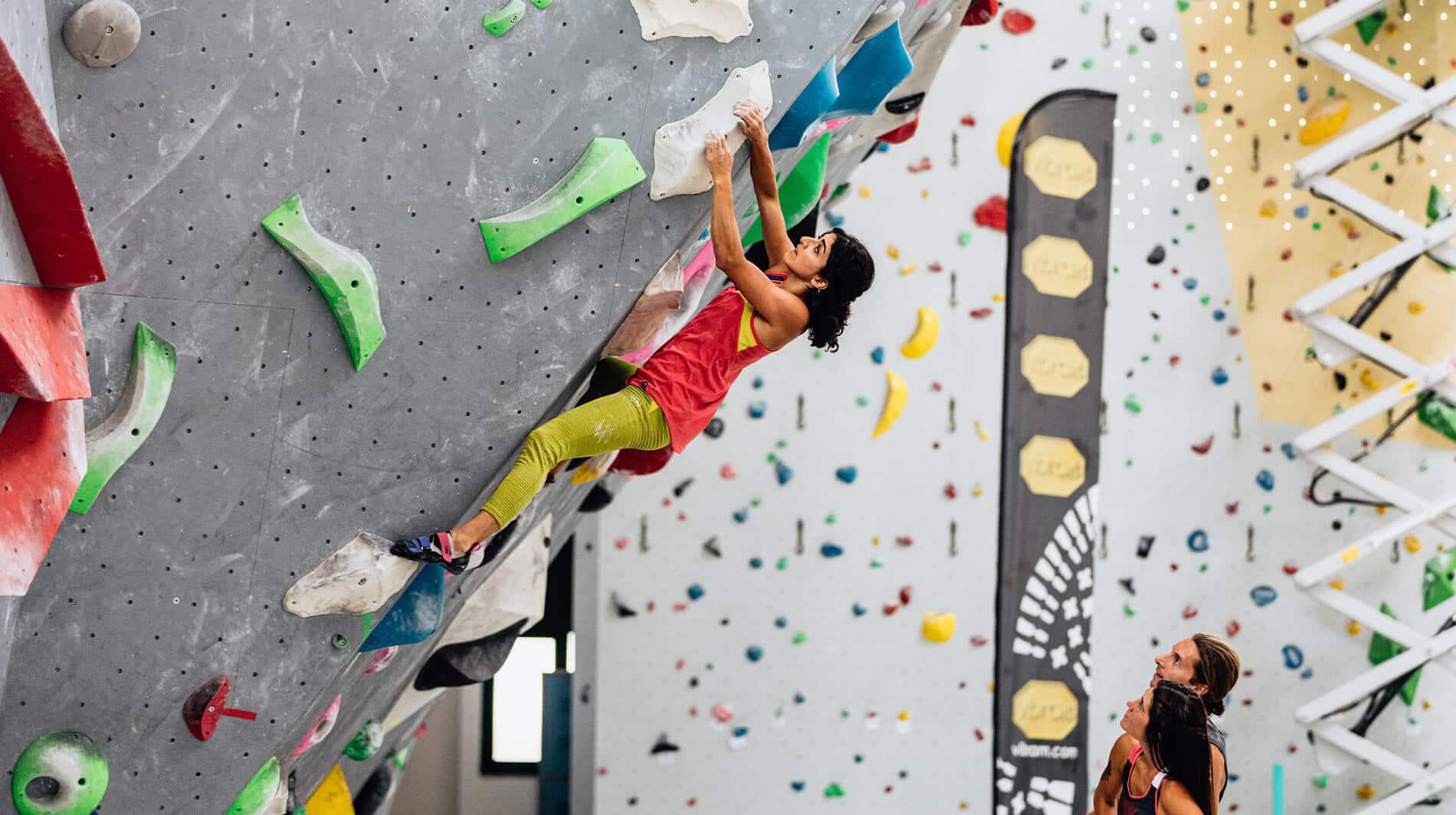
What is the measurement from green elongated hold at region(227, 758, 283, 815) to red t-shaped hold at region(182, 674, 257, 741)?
116 mm

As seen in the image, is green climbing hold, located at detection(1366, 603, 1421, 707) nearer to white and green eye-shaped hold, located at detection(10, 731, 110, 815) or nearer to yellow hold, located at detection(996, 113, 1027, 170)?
yellow hold, located at detection(996, 113, 1027, 170)

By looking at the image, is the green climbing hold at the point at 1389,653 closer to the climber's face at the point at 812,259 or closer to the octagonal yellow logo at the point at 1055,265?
the octagonal yellow logo at the point at 1055,265

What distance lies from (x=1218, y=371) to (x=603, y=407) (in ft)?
10.8

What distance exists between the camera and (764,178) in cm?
236

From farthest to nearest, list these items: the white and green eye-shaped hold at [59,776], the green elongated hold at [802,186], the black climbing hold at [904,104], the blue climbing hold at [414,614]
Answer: the black climbing hold at [904,104], the green elongated hold at [802,186], the blue climbing hold at [414,614], the white and green eye-shaped hold at [59,776]

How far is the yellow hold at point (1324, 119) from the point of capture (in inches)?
194

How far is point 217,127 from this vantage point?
2129 mm

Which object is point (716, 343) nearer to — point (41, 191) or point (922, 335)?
point (41, 191)

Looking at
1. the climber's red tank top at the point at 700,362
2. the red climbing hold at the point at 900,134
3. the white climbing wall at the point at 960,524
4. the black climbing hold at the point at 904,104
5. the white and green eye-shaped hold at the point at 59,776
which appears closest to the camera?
the white and green eye-shaped hold at the point at 59,776

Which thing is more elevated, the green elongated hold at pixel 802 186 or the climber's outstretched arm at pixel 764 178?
the green elongated hold at pixel 802 186

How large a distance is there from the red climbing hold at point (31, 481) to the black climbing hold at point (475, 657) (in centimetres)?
178

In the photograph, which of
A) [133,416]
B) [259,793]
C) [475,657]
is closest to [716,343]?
[133,416]

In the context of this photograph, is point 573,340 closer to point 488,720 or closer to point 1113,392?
point 1113,392

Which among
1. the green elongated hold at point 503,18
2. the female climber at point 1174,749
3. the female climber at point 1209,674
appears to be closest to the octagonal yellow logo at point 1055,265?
the female climber at point 1209,674
